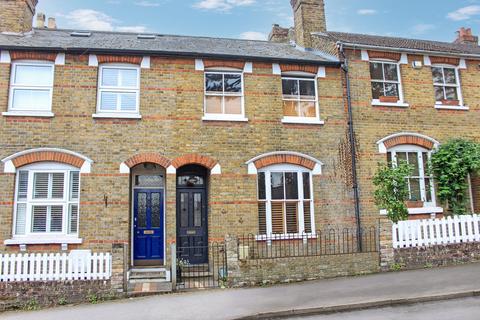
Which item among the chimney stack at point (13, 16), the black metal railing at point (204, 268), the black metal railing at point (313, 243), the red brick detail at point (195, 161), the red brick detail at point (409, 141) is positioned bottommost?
the black metal railing at point (204, 268)

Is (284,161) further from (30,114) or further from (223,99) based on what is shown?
(30,114)

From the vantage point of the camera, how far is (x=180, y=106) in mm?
11695

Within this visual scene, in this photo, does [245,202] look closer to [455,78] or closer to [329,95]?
[329,95]


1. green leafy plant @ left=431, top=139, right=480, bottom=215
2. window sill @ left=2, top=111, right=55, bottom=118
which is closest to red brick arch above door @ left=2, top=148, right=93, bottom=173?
window sill @ left=2, top=111, right=55, bottom=118

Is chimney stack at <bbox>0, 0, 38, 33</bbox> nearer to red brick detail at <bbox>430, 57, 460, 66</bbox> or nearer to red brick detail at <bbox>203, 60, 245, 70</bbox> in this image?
red brick detail at <bbox>203, 60, 245, 70</bbox>

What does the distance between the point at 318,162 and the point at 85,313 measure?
7.56 meters

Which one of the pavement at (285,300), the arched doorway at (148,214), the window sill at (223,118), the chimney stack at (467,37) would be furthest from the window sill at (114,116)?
the chimney stack at (467,37)

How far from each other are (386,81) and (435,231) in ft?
17.0

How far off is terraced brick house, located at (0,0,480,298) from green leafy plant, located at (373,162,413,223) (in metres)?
0.99

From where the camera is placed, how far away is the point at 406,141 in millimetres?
12680

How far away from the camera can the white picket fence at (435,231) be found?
10.5 meters

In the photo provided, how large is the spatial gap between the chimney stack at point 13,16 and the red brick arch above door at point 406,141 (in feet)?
40.0

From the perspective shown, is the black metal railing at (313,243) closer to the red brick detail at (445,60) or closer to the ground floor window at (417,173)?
the ground floor window at (417,173)

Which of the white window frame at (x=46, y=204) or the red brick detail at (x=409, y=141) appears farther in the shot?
the red brick detail at (x=409, y=141)
